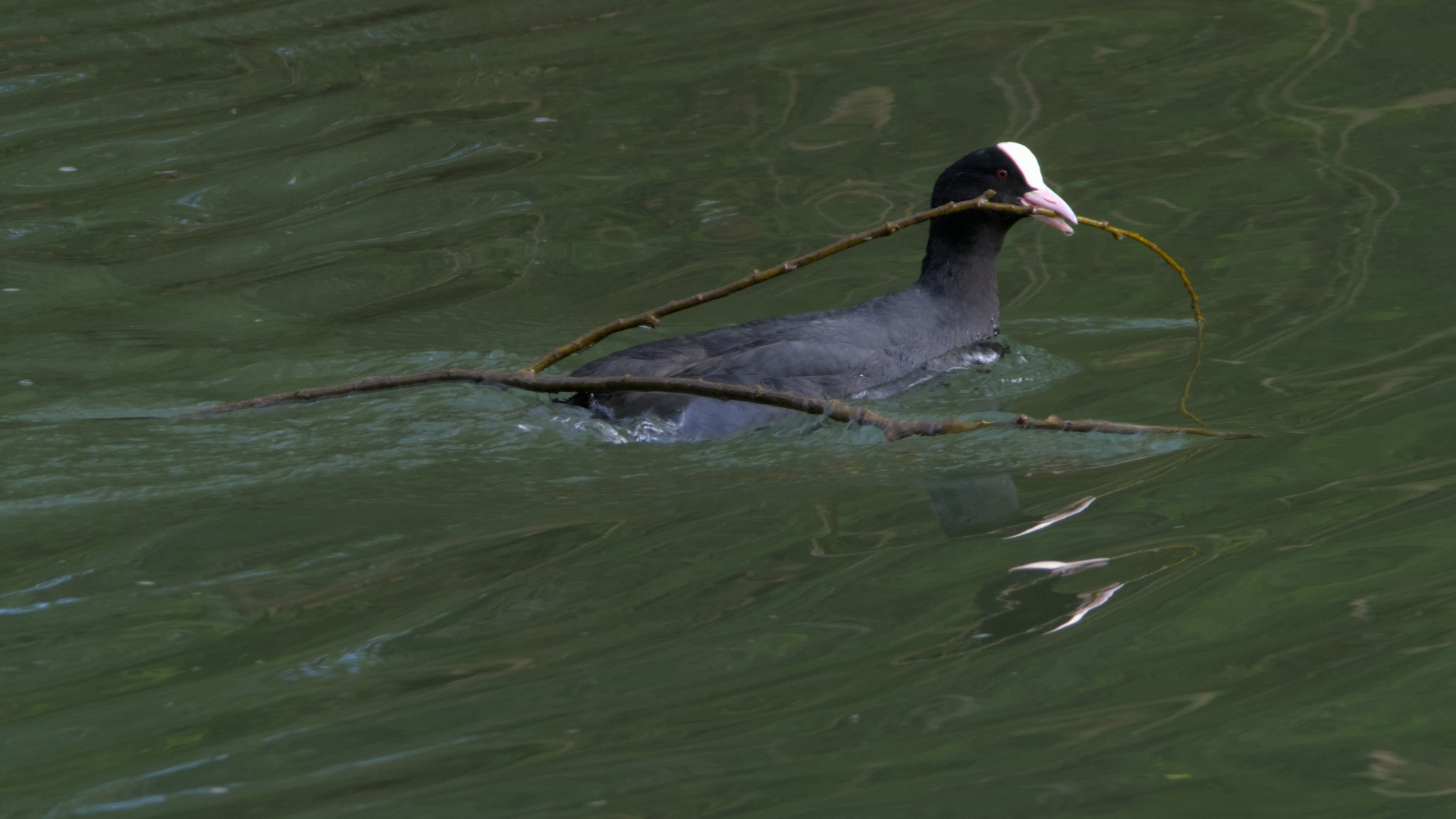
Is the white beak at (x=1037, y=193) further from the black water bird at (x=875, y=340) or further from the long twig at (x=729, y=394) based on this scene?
the long twig at (x=729, y=394)

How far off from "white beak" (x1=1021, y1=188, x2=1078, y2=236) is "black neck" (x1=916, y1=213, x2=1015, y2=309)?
0.54ft

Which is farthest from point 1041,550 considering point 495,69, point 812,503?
point 495,69

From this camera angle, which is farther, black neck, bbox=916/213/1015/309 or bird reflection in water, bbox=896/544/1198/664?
black neck, bbox=916/213/1015/309

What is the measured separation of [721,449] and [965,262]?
5.01 feet

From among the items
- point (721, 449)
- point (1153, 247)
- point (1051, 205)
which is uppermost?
point (1153, 247)

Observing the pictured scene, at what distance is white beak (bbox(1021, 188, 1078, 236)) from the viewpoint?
208 inches

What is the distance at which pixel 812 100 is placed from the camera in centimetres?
848

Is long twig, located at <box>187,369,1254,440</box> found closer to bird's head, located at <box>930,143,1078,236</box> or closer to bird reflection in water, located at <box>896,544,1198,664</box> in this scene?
bird reflection in water, located at <box>896,544,1198,664</box>

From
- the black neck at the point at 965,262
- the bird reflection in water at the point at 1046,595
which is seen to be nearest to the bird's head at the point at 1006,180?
the black neck at the point at 965,262

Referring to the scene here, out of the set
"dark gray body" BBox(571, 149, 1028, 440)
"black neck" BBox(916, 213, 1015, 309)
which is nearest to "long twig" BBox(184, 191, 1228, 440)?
"dark gray body" BBox(571, 149, 1028, 440)

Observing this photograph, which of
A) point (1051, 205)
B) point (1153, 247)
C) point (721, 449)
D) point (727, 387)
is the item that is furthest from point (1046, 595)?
point (1051, 205)

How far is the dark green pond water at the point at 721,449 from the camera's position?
2.58 m

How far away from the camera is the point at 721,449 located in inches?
176

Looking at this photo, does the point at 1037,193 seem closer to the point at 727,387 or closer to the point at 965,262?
the point at 965,262
